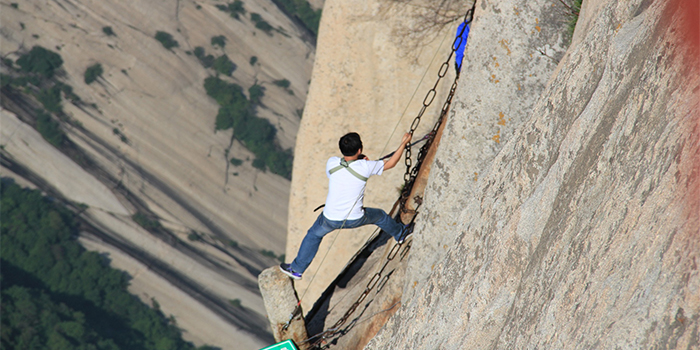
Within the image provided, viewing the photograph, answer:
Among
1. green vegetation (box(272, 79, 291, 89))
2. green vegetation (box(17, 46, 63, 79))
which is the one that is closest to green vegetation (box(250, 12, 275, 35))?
green vegetation (box(272, 79, 291, 89))

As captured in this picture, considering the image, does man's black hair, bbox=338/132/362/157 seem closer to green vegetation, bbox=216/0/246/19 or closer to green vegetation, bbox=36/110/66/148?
green vegetation, bbox=216/0/246/19

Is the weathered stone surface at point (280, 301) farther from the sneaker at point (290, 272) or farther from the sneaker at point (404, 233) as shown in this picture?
the sneaker at point (404, 233)

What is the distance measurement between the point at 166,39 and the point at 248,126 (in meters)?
7.19

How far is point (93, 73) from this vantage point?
30250 mm

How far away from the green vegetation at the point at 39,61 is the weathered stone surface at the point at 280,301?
31.1 m

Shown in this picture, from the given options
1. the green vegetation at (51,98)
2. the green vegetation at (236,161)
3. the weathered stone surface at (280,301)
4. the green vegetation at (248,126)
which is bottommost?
the green vegetation at (51,98)

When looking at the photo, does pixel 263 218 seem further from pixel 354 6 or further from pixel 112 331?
pixel 354 6

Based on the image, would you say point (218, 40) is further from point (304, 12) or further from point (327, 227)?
point (327, 227)

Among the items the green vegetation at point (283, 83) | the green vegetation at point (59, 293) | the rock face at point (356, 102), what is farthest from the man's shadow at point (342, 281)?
the green vegetation at point (59, 293)

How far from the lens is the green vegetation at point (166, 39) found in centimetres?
3056

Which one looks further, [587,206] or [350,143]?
[350,143]

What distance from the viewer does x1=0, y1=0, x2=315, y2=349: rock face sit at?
30.0 metres

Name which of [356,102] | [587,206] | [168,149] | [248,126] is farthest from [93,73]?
[587,206]

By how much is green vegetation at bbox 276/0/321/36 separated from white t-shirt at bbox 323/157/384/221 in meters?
29.2
